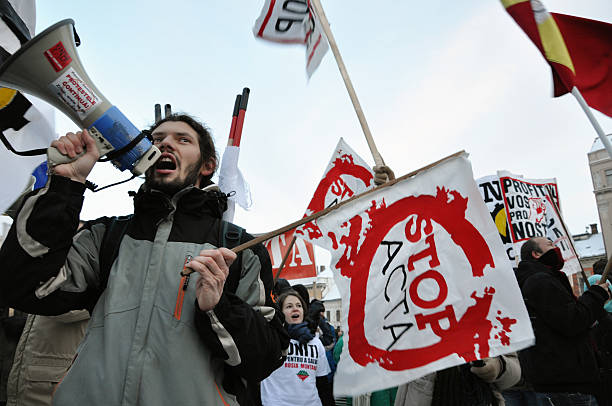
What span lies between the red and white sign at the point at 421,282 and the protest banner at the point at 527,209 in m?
4.05

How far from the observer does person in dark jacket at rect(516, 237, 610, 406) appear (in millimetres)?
3602

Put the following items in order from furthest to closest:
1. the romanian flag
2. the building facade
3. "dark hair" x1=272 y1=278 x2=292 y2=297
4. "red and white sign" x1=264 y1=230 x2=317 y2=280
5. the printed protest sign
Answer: the building facade, "red and white sign" x1=264 y1=230 x2=317 y2=280, the printed protest sign, "dark hair" x1=272 y1=278 x2=292 y2=297, the romanian flag

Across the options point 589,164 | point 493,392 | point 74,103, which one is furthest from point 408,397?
point 589,164

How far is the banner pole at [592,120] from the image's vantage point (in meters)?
2.84

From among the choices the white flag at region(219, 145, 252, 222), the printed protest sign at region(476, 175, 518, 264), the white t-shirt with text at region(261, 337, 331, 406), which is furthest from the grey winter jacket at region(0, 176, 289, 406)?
the printed protest sign at region(476, 175, 518, 264)

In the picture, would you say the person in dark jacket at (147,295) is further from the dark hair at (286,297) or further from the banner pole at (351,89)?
the dark hair at (286,297)

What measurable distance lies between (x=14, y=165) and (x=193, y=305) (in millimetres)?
1595

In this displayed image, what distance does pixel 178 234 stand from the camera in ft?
5.80

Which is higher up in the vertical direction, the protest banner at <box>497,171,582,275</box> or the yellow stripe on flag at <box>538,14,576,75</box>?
the yellow stripe on flag at <box>538,14,576,75</box>

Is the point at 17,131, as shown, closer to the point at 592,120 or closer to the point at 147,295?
the point at 147,295

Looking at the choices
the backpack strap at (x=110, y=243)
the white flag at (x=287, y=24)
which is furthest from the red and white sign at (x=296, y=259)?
the backpack strap at (x=110, y=243)

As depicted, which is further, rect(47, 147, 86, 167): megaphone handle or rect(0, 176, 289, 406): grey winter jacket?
rect(47, 147, 86, 167): megaphone handle

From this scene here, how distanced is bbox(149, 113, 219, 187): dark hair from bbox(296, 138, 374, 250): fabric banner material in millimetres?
2146

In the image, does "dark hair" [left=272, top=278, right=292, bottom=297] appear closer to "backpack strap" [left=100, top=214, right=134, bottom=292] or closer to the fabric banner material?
the fabric banner material
